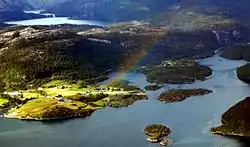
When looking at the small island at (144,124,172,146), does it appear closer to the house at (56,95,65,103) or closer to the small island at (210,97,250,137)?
the small island at (210,97,250,137)

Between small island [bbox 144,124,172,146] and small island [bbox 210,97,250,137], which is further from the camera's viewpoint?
small island [bbox 210,97,250,137]

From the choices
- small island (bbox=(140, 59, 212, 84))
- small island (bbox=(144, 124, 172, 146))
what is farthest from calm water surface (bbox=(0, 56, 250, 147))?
small island (bbox=(140, 59, 212, 84))

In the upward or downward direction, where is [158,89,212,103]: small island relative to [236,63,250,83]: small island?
downward

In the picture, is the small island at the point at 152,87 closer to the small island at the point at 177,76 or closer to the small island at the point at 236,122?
the small island at the point at 177,76

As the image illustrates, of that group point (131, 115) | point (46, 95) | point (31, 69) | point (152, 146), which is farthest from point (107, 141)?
point (31, 69)

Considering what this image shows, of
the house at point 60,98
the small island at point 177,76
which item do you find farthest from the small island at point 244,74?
the house at point 60,98

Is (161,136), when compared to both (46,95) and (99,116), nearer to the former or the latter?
(99,116)
